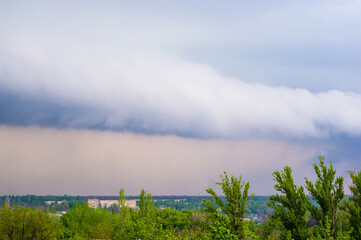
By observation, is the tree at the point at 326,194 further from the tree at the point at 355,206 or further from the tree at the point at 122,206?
the tree at the point at 122,206

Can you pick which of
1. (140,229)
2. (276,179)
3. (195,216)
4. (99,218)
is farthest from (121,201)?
(276,179)

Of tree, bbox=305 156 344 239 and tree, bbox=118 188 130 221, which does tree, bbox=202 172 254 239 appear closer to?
tree, bbox=305 156 344 239

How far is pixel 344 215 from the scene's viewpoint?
104 feet

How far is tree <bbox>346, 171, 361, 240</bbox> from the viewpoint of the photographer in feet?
100.0

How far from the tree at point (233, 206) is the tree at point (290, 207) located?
234 centimetres

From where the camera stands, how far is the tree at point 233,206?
29672mm

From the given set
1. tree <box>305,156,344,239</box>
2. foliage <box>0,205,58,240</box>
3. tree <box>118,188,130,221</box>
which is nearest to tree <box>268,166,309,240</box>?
tree <box>305,156,344,239</box>

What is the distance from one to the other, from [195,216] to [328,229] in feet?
326

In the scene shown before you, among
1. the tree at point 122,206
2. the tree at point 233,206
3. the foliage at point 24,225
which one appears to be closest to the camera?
the tree at point 233,206

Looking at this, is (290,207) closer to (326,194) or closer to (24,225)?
(326,194)

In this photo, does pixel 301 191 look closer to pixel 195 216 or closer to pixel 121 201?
pixel 121 201

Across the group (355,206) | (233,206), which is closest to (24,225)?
(233,206)

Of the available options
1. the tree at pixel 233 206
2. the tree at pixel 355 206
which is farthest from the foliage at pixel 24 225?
the tree at pixel 355 206

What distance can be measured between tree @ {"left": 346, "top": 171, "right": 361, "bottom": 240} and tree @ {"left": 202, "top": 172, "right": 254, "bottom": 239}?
748cm
